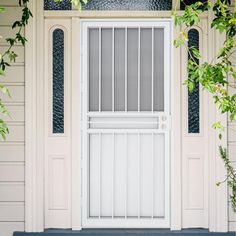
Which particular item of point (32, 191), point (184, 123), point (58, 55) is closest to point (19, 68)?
point (58, 55)

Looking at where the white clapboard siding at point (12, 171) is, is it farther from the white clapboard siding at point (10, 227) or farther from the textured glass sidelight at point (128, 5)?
the textured glass sidelight at point (128, 5)

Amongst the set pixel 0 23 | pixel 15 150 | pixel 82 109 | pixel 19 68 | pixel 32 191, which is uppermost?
pixel 0 23

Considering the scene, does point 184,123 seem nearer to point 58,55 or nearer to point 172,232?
point 172,232

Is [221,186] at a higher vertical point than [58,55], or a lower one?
lower

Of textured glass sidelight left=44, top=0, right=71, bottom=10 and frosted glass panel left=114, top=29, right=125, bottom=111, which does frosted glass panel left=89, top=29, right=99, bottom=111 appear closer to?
frosted glass panel left=114, top=29, right=125, bottom=111

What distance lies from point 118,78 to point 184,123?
819 millimetres

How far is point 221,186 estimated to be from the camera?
562 cm

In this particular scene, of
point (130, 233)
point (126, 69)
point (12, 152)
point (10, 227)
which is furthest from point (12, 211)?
point (126, 69)

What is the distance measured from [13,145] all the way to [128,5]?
1.83 m

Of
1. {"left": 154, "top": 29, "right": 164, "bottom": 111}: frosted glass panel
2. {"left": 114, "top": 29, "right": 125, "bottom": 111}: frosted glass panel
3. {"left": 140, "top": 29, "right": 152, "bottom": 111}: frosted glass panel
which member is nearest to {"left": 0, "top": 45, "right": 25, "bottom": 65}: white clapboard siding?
{"left": 114, "top": 29, "right": 125, "bottom": 111}: frosted glass panel

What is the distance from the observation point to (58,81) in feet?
18.9

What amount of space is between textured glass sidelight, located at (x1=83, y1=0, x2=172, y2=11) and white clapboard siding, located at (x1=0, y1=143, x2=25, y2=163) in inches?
61.2

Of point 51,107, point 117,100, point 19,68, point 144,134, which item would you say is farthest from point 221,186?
point 19,68

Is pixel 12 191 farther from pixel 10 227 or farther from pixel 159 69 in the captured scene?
pixel 159 69
